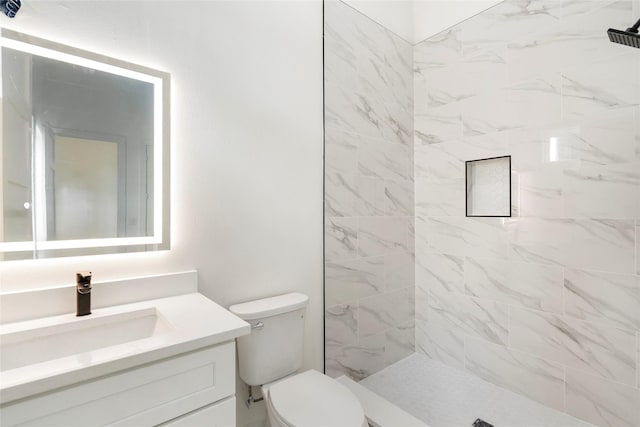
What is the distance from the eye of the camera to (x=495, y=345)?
1.98m

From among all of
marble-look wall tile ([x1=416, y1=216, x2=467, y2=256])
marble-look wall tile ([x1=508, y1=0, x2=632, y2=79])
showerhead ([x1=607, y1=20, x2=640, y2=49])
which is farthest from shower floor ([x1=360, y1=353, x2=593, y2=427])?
marble-look wall tile ([x1=508, y1=0, x2=632, y2=79])

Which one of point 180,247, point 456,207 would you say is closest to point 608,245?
point 456,207

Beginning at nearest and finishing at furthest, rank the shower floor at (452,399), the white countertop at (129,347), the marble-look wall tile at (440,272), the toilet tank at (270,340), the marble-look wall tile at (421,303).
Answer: the white countertop at (129,347), the toilet tank at (270,340), the shower floor at (452,399), the marble-look wall tile at (440,272), the marble-look wall tile at (421,303)

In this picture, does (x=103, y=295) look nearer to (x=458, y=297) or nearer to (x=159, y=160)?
(x=159, y=160)

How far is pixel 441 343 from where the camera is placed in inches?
89.0

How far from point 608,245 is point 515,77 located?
3.58 feet

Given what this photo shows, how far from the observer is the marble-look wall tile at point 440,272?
7.09 feet

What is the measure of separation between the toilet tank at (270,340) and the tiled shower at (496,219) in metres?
0.41

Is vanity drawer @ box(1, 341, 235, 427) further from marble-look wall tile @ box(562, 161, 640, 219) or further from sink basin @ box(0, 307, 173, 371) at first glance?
marble-look wall tile @ box(562, 161, 640, 219)

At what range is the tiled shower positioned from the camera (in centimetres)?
155

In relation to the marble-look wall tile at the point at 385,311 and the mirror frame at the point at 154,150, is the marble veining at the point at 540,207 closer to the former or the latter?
the marble-look wall tile at the point at 385,311

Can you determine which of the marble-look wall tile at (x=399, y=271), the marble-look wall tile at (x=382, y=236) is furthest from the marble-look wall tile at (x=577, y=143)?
the marble-look wall tile at (x=399, y=271)

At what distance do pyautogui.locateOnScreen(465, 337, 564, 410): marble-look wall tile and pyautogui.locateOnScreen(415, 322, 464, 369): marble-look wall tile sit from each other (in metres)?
0.06

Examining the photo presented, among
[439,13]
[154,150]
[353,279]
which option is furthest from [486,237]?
[154,150]
